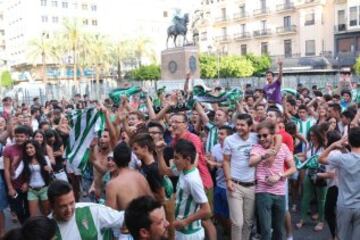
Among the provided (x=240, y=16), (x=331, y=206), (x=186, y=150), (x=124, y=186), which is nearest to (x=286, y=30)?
(x=240, y=16)

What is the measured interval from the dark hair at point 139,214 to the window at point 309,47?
53475 mm

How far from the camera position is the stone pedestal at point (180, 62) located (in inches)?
1062

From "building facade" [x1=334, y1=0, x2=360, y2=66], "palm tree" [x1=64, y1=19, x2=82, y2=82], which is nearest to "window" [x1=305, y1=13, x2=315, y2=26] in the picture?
"building facade" [x1=334, y1=0, x2=360, y2=66]

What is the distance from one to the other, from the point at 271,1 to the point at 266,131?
55.9m

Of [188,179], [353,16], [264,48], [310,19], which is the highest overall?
[310,19]

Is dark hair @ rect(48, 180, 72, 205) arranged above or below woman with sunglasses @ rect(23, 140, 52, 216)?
above

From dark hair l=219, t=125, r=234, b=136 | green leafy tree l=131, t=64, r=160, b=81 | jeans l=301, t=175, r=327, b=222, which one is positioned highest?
green leafy tree l=131, t=64, r=160, b=81

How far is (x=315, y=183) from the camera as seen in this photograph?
6.65 meters

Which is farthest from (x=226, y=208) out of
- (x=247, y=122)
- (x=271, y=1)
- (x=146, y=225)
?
(x=271, y=1)

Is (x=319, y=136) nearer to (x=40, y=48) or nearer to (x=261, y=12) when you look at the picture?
(x=40, y=48)

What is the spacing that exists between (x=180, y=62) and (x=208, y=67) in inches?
731

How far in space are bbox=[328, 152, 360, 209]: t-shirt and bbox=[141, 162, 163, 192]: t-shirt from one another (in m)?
1.79

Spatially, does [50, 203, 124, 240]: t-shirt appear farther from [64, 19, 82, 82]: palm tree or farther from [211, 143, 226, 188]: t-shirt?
[64, 19, 82, 82]: palm tree

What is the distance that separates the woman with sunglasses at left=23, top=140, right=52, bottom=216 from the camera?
19.4ft
